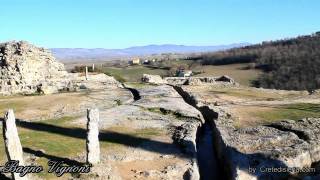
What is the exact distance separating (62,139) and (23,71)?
84.5ft

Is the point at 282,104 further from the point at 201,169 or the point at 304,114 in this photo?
the point at 201,169

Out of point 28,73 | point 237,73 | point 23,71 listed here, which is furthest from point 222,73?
point 23,71

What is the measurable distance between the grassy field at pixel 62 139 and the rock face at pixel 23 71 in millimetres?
18361

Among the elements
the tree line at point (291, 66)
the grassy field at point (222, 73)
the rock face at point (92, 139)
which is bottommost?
the grassy field at point (222, 73)

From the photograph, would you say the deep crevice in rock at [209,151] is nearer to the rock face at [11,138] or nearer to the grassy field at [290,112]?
the grassy field at [290,112]

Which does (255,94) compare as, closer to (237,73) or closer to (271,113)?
(271,113)

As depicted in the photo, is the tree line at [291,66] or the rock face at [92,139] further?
the tree line at [291,66]

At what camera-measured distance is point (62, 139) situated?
25.0 m

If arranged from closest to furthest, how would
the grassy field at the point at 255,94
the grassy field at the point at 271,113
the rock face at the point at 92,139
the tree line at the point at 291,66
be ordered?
the rock face at the point at 92,139
the grassy field at the point at 271,113
the grassy field at the point at 255,94
the tree line at the point at 291,66

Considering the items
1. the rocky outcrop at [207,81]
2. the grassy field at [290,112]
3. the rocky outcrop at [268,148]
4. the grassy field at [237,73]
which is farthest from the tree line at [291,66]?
the rocky outcrop at [268,148]

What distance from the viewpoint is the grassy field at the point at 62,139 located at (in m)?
21.3

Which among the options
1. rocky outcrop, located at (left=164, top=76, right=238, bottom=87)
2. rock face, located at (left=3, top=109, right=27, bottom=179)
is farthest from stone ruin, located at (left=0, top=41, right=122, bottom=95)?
rock face, located at (left=3, top=109, right=27, bottom=179)

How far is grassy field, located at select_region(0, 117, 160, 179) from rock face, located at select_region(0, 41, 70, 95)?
60.2 ft

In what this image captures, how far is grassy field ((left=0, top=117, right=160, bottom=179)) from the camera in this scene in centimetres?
2128
